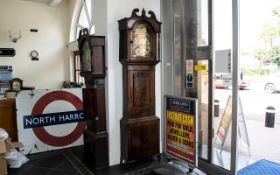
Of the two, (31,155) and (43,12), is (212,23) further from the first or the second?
(43,12)

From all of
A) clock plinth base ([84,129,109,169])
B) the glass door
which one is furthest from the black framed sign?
the glass door

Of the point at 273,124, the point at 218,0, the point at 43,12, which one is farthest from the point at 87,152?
the point at 43,12

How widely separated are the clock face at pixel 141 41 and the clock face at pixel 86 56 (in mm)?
615

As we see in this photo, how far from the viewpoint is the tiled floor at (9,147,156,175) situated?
3072 millimetres

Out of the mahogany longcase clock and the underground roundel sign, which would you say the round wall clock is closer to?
the underground roundel sign


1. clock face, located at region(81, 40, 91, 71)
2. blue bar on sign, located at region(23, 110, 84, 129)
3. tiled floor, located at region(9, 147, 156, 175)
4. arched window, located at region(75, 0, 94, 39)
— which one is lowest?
tiled floor, located at region(9, 147, 156, 175)

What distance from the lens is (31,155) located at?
3.68m

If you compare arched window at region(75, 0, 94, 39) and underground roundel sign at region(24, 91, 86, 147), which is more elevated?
arched window at region(75, 0, 94, 39)

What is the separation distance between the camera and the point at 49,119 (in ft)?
12.6

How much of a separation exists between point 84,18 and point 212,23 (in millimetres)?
5356

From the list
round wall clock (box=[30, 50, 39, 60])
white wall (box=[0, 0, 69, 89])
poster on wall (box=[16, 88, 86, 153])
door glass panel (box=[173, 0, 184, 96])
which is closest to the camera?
door glass panel (box=[173, 0, 184, 96])

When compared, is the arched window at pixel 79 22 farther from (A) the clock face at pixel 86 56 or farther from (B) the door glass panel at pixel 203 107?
(B) the door glass panel at pixel 203 107

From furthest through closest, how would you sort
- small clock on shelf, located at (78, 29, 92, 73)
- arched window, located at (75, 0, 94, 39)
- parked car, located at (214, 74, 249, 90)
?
arched window, located at (75, 0, 94, 39) → small clock on shelf, located at (78, 29, 92, 73) → parked car, located at (214, 74, 249, 90)

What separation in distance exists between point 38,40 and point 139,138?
226 inches
